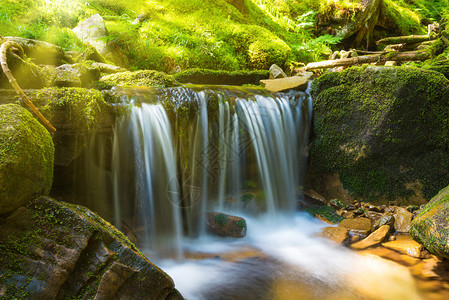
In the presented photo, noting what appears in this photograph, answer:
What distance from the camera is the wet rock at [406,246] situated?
3543mm

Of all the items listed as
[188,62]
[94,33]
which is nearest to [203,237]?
[188,62]

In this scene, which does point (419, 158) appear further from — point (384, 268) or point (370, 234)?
point (384, 268)

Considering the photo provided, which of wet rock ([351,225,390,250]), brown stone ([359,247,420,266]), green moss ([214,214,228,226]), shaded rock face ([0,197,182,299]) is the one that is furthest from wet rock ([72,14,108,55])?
brown stone ([359,247,420,266])

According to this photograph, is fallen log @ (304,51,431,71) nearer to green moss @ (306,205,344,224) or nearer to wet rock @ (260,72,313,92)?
wet rock @ (260,72,313,92)

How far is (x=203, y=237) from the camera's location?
4.12 meters

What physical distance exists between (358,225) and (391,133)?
180 cm

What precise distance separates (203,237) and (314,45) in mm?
9207

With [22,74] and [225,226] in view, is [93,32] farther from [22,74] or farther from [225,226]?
[225,226]

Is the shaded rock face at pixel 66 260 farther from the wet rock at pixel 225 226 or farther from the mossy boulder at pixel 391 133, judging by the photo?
the mossy boulder at pixel 391 133

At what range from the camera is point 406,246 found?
3.74 m

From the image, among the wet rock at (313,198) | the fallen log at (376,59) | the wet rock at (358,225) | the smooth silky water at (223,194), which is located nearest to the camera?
the smooth silky water at (223,194)

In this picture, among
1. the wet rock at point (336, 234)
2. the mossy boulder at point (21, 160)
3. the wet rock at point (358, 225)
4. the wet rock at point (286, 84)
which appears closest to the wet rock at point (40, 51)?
the mossy boulder at point (21, 160)

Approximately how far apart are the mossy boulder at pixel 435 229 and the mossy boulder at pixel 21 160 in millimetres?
3775

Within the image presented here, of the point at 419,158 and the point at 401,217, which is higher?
the point at 419,158
